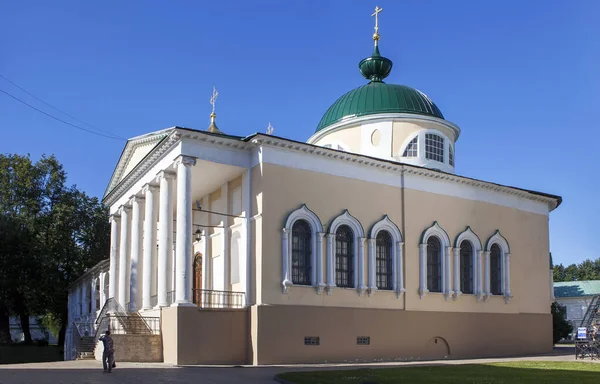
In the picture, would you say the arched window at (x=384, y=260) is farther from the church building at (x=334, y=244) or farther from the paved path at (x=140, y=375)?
A: the paved path at (x=140, y=375)

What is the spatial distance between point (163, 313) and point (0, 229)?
73.7 feet

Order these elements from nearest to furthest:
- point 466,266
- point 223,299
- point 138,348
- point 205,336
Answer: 1. point 205,336
2. point 138,348
3. point 223,299
4. point 466,266

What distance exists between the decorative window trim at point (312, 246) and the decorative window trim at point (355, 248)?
37cm

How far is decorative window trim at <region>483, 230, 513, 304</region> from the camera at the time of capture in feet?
94.2

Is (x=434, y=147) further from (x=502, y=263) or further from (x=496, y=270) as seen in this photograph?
(x=496, y=270)

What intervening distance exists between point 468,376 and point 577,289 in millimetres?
53230

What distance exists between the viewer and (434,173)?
89.2 feet

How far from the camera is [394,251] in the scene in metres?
25.9

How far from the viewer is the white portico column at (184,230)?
21500 millimetres

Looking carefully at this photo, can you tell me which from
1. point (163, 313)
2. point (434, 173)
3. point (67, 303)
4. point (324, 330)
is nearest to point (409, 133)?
point (434, 173)

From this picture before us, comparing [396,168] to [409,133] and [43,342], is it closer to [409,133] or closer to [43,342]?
[409,133]

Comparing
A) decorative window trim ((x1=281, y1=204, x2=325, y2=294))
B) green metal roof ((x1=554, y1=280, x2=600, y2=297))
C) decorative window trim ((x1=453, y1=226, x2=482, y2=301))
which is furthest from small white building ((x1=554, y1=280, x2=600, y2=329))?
decorative window trim ((x1=281, y1=204, x2=325, y2=294))

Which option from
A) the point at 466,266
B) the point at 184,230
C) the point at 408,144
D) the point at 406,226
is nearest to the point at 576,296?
the point at 466,266

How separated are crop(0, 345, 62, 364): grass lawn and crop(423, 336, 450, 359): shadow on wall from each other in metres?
21.3
